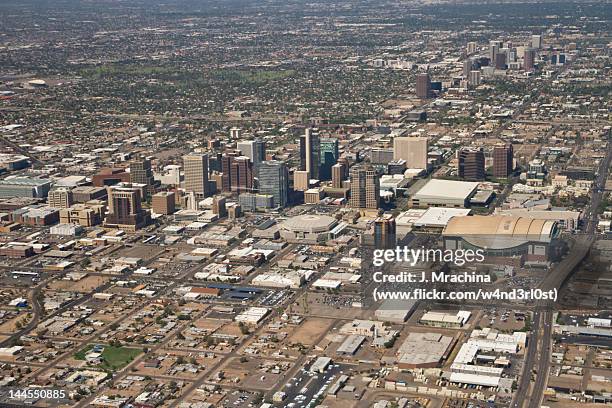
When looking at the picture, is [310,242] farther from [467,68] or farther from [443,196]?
[467,68]

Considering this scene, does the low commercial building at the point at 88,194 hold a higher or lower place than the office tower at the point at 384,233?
lower

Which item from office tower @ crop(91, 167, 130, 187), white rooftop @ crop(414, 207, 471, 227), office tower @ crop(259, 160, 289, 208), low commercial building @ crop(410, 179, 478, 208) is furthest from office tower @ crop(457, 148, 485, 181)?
office tower @ crop(91, 167, 130, 187)

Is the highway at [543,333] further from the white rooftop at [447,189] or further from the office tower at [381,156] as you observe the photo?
the office tower at [381,156]

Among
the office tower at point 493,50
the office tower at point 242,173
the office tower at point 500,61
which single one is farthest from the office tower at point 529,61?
the office tower at point 242,173

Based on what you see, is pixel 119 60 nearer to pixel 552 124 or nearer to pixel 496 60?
pixel 496 60

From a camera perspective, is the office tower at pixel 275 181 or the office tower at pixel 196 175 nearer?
the office tower at pixel 275 181

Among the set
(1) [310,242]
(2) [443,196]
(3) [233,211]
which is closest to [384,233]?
(1) [310,242]

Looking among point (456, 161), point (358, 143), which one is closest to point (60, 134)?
point (358, 143)
